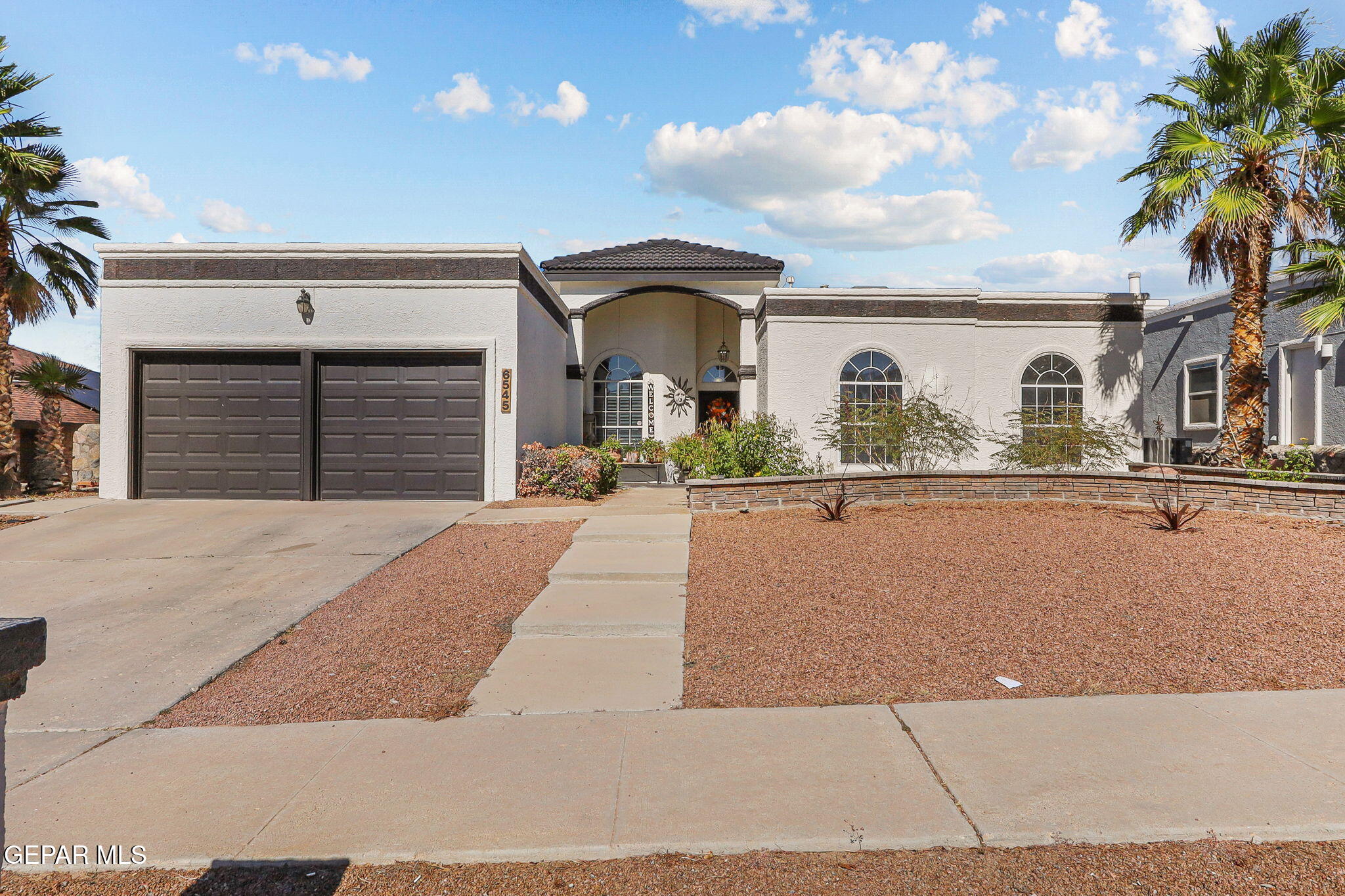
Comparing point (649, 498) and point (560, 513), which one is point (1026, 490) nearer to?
point (649, 498)

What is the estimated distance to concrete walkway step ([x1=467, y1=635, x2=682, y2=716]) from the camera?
14.3 ft

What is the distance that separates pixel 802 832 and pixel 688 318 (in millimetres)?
16726

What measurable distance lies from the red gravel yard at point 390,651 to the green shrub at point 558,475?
14.1 feet

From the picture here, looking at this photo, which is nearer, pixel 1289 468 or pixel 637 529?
pixel 637 529

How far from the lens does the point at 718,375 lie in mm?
19250

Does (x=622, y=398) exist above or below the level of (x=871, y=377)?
below

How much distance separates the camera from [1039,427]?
46.2 ft

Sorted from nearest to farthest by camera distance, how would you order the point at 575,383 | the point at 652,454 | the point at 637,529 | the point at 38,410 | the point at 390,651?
the point at 390,651 < the point at 637,529 < the point at 652,454 < the point at 575,383 < the point at 38,410

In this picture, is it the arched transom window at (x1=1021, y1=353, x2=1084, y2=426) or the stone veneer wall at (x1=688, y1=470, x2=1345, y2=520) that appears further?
the arched transom window at (x1=1021, y1=353, x2=1084, y2=426)

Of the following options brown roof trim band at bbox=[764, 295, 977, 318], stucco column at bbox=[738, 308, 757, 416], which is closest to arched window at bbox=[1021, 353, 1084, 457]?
brown roof trim band at bbox=[764, 295, 977, 318]

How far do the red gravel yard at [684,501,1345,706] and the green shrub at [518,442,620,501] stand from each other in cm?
366

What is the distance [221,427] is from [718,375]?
11346mm

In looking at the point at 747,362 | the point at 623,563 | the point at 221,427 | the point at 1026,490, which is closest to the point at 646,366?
the point at 747,362

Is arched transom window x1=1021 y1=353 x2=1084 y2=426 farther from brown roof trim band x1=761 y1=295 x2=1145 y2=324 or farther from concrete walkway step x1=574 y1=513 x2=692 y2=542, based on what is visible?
concrete walkway step x1=574 y1=513 x2=692 y2=542
